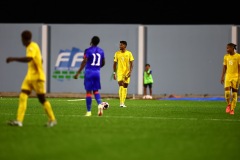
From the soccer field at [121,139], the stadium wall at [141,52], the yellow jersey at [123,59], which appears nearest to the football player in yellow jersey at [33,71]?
the soccer field at [121,139]

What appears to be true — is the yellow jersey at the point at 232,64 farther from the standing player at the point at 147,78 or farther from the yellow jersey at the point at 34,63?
the standing player at the point at 147,78

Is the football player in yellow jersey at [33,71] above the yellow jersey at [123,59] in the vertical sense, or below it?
below

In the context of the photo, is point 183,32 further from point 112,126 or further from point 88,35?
point 112,126

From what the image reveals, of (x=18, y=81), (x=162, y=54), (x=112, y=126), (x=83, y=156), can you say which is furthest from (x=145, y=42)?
(x=83, y=156)

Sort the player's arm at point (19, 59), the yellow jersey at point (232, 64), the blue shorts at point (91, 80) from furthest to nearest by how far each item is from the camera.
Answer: the yellow jersey at point (232, 64), the blue shorts at point (91, 80), the player's arm at point (19, 59)

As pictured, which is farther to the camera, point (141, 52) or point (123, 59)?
point (141, 52)

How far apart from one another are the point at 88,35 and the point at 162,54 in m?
4.72

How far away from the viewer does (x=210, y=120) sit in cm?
1822

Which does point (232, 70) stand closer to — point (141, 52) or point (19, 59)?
point (19, 59)
